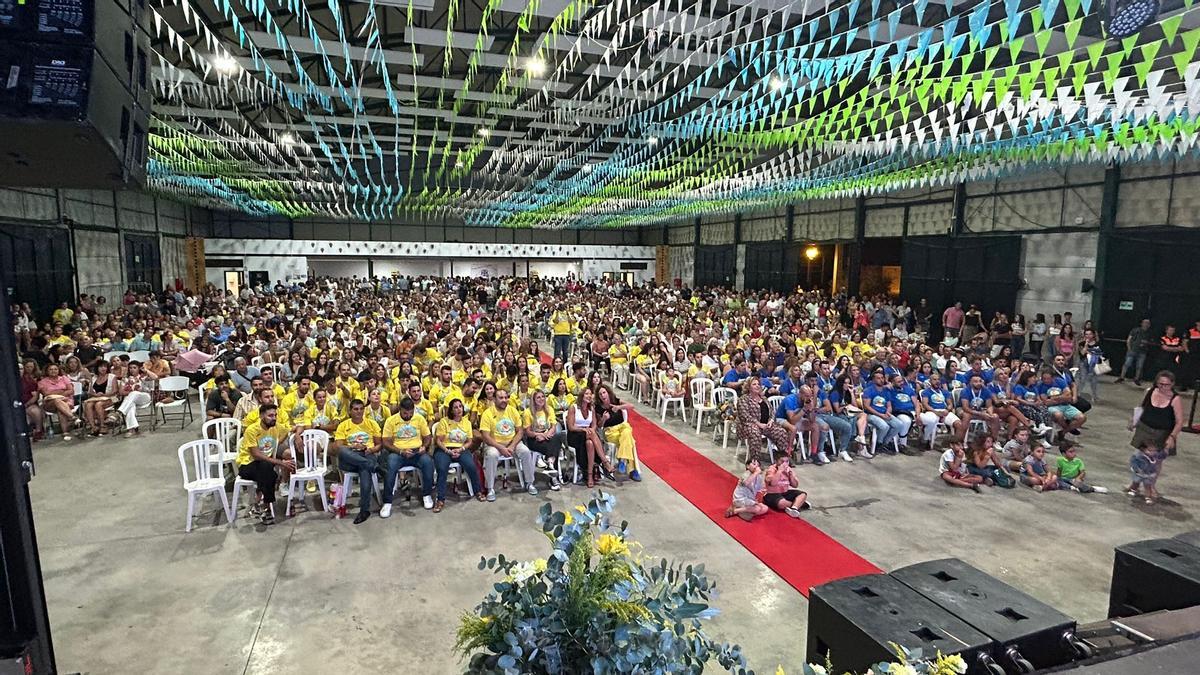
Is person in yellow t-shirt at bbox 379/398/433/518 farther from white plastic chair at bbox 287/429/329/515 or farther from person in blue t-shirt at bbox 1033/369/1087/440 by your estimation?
person in blue t-shirt at bbox 1033/369/1087/440

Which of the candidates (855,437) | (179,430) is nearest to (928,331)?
(855,437)

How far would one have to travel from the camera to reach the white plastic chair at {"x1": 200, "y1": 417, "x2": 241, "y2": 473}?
5.76 meters

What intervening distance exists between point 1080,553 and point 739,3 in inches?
225

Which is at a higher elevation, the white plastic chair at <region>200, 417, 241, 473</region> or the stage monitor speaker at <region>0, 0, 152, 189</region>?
the stage monitor speaker at <region>0, 0, 152, 189</region>

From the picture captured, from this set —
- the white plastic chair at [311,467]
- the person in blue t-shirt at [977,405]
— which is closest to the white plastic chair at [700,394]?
the person in blue t-shirt at [977,405]

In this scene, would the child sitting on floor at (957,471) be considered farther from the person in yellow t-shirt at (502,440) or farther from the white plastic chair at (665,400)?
the person in yellow t-shirt at (502,440)

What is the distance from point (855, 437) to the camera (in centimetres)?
757

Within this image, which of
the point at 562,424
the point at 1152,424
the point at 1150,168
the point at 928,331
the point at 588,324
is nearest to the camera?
the point at 1152,424

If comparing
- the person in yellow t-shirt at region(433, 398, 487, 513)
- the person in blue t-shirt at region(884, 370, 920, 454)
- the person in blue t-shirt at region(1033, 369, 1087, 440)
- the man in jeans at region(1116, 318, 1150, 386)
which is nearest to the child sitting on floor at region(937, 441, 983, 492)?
the person in blue t-shirt at region(884, 370, 920, 454)

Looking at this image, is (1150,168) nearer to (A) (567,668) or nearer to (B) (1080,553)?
(B) (1080,553)

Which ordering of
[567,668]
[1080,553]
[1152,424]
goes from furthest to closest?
[1152,424]
[1080,553]
[567,668]

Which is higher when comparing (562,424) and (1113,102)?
(1113,102)

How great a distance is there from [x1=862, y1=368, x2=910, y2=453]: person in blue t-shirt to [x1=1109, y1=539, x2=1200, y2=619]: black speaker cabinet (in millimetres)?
4358

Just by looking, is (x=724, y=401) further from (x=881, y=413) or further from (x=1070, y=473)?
(x=1070, y=473)
